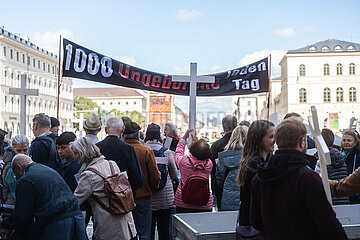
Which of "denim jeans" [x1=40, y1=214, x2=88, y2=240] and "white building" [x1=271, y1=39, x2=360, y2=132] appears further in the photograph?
"white building" [x1=271, y1=39, x2=360, y2=132]

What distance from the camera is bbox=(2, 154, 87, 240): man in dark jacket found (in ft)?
13.9

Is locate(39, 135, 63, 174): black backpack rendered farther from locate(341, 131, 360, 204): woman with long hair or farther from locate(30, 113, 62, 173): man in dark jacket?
locate(341, 131, 360, 204): woman with long hair

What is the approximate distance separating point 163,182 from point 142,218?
585 mm

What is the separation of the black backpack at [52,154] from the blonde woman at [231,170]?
2.03 m

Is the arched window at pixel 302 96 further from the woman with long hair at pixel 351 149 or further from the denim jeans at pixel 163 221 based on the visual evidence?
the denim jeans at pixel 163 221

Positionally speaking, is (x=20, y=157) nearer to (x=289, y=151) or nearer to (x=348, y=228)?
(x=289, y=151)

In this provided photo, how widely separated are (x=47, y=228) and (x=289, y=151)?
2.29 metres

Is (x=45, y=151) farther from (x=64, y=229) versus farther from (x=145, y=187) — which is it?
(x=64, y=229)

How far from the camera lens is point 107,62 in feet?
28.6

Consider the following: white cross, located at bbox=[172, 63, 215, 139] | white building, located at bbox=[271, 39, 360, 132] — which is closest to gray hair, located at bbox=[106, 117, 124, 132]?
white cross, located at bbox=[172, 63, 215, 139]

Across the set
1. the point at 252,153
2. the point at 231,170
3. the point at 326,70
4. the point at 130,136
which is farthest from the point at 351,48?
the point at 252,153

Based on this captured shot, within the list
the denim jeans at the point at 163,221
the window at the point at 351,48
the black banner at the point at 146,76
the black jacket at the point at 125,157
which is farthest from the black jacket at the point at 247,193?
the window at the point at 351,48

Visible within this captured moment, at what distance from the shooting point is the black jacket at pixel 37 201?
13.9ft

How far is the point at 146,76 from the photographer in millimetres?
9031
